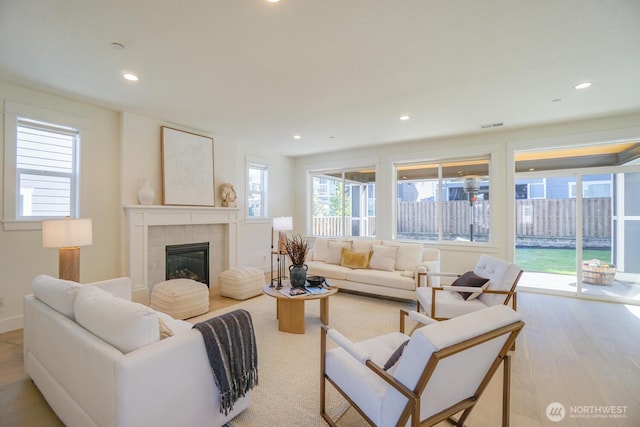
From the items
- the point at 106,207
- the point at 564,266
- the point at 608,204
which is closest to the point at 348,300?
the point at 106,207

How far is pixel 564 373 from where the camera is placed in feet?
7.80

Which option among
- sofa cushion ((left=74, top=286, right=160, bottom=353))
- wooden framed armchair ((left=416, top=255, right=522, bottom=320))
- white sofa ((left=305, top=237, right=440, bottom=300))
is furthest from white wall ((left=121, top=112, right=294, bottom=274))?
wooden framed armchair ((left=416, top=255, right=522, bottom=320))

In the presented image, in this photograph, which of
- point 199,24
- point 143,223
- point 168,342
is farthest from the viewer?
point 143,223

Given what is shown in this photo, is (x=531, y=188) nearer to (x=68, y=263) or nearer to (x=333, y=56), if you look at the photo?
(x=333, y=56)

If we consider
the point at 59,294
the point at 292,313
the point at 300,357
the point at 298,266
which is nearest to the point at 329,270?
the point at 298,266

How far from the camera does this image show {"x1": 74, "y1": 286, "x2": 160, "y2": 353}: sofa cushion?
1.41 metres

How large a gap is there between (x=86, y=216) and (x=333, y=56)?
372cm

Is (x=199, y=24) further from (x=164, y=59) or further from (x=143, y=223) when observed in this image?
(x=143, y=223)

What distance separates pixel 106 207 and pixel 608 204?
7.58m

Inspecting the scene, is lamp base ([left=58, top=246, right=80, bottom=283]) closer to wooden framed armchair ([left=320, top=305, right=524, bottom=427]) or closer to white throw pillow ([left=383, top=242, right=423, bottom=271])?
wooden framed armchair ([left=320, top=305, right=524, bottom=427])

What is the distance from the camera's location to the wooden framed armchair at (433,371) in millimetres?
1160

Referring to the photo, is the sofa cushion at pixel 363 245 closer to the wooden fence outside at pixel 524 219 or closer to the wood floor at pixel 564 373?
the wooden fence outside at pixel 524 219

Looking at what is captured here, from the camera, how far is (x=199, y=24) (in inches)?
84.0

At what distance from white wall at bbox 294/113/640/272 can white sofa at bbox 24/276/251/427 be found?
4524 mm
